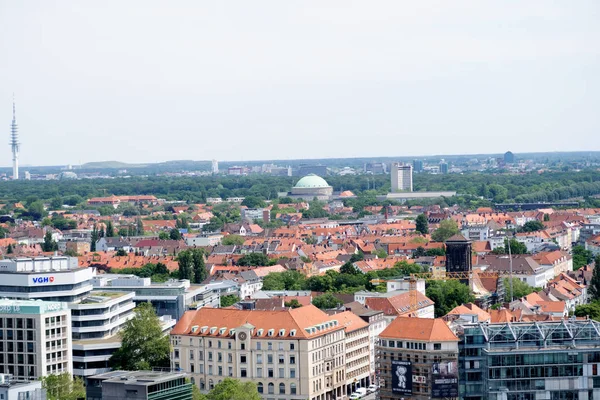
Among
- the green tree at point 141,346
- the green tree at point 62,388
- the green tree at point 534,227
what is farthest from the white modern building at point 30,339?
the green tree at point 534,227

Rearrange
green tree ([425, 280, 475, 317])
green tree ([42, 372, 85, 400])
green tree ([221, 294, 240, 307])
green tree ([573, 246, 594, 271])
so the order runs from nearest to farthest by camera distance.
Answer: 1. green tree ([42, 372, 85, 400])
2. green tree ([221, 294, 240, 307])
3. green tree ([425, 280, 475, 317])
4. green tree ([573, 246, 594, 271])

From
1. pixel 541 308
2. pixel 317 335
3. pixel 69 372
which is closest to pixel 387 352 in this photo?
pixel 317 335

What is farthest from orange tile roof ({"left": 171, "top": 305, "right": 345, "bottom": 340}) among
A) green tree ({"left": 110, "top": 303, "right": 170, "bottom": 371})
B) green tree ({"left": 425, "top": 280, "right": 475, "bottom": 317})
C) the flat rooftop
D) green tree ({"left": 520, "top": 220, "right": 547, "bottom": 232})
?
green tree ({"left": 520, "top": 220, "right": 547, "bottom": 232})

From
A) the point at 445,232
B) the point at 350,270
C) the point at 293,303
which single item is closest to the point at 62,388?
the point at 293,303

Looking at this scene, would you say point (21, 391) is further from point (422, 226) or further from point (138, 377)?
point (422, 226)

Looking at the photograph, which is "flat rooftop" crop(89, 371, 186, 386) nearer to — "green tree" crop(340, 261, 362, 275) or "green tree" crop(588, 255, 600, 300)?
"green tree" crop(588, 255, 600, 300)

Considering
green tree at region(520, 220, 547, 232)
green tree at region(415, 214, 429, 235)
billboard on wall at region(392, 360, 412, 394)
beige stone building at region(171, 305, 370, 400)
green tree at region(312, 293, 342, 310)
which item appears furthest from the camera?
green tree at region(415, 214, 429, 235)
